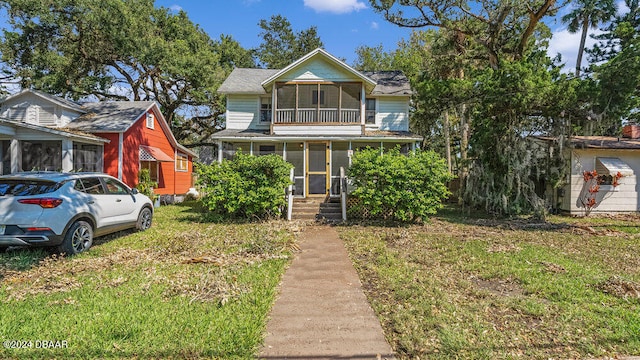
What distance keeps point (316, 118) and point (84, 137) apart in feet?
33.6

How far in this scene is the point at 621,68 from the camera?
30.3 ft

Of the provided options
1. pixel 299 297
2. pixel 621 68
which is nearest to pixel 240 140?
pixel 299 297

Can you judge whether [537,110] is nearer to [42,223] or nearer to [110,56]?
[42,223]

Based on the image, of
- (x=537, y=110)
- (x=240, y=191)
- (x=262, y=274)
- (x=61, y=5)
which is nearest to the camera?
(x=262, y=274)

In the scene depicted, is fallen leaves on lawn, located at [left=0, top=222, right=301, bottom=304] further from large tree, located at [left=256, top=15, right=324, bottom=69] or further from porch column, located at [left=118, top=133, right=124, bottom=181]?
large tree, located at [left=256, top=15, right=324, bottom=69]

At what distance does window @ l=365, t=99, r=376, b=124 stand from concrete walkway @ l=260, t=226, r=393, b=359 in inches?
439

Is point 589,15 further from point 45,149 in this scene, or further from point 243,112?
point 45,149

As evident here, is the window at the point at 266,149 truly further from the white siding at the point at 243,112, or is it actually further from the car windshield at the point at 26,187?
the car windshield at the point at 26,187

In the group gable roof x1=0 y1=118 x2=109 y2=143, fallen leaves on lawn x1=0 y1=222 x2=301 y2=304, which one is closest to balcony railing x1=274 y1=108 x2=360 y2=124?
fallen leaves on lawn x1=0 y1=222 x2=301 y2=304

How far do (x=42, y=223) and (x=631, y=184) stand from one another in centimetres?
2044

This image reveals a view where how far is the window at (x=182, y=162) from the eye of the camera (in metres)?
20.7

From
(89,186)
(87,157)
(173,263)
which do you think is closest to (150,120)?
(87,157)

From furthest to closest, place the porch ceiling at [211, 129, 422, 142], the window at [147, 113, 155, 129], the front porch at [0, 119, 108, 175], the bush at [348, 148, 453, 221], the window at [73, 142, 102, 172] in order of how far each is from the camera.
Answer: the window at [147, 113, 155, 129], the window at [73, 142, 102, 172], the porch ceiling at [211, 129, 422, 142], the front porch at [0, 119, 108, 175], the bush at [348, 148, 453, 221]

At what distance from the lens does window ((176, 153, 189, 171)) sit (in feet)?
68.0
